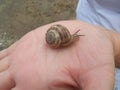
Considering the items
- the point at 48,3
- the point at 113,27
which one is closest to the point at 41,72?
the point at 113,27

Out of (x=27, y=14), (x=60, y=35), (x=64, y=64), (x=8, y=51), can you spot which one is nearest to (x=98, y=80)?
(x=64, y=64)

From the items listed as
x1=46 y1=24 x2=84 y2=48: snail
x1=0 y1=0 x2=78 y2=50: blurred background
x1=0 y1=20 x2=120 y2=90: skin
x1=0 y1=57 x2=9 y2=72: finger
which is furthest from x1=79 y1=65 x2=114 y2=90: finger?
x1=0 y1=0 x2=78 y2=50: blurred background

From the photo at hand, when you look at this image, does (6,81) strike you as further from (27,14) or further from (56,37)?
(27,14)

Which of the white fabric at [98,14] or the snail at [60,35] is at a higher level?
the snail at [60,35]

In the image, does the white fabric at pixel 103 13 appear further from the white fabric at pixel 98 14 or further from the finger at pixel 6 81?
the finger at pixel 6 81

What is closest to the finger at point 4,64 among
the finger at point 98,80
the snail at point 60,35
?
the snail at point 60,35

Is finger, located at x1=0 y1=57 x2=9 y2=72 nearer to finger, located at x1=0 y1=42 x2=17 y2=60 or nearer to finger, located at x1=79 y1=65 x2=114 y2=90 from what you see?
→ finger, located at x1=0 y1=42 x2=17 y2=60
